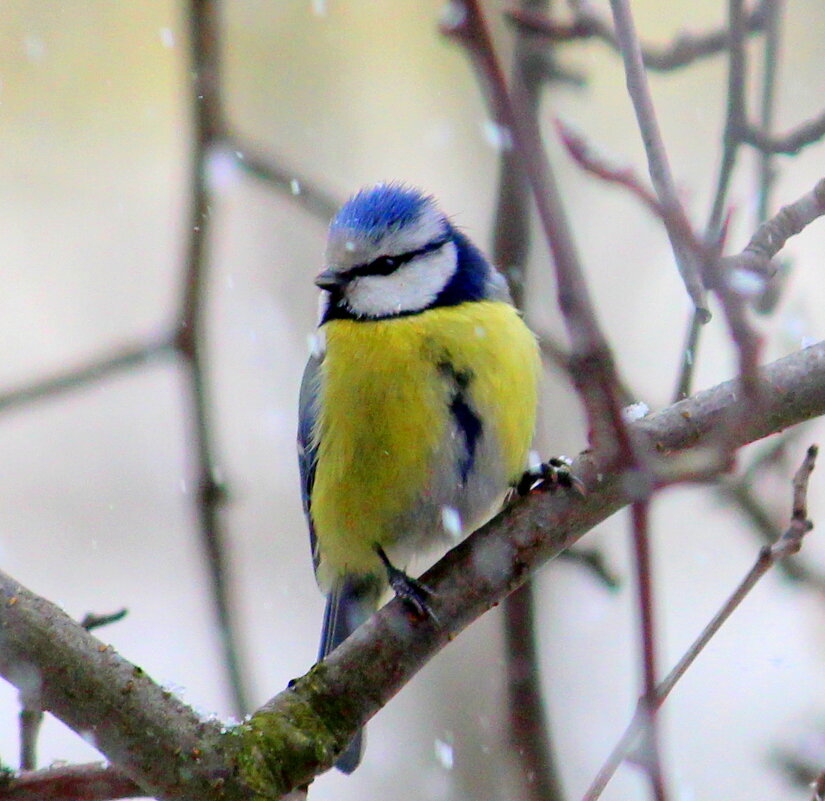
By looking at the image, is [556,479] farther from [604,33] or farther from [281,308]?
[281,308]

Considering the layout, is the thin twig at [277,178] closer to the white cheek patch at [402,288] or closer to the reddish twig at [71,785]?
the white cheek patch at [402,288]

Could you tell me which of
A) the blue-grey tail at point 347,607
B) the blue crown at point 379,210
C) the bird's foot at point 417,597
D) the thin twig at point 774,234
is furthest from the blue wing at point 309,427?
the thin twig at point 774,234

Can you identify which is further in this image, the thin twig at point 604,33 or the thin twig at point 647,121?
the thin twig at point 604,33

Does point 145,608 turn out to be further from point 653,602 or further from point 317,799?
point 653,602

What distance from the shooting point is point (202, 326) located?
2.29m

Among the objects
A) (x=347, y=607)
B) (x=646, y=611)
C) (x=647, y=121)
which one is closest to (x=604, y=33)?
(x=647, y=121)

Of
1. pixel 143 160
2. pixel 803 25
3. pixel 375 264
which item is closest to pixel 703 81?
pixel 803 25

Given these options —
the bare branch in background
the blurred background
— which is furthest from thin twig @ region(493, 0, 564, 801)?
the blurred background

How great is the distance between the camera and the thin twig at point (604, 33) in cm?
155

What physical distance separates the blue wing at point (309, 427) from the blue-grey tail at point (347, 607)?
108 mm

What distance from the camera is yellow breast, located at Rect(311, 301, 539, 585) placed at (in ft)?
7.29

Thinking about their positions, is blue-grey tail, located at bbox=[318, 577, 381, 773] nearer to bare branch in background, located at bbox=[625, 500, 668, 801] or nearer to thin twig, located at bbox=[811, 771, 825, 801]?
thin twig, located at bbox=[811, 771, 825, 801]

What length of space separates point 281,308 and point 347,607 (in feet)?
9.57

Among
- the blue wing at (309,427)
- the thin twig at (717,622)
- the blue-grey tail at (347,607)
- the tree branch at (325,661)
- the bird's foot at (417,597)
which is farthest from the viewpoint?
the blue-grey tail at (347,607)
